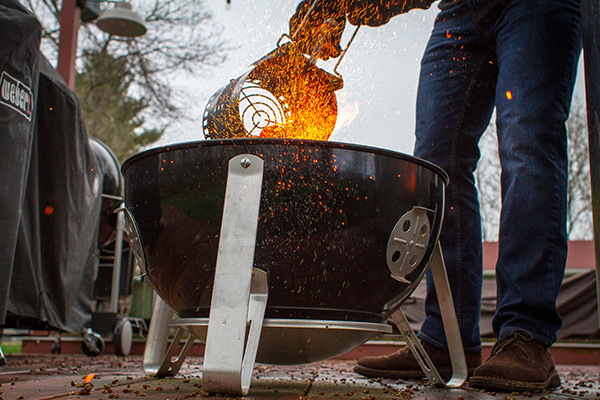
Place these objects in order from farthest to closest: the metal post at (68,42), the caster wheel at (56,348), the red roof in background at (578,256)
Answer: the red roof in background at (578,256) → the metal post at (68,42) → the caster wheel at (56,348)

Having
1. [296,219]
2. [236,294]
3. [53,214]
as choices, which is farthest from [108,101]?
[236,294]

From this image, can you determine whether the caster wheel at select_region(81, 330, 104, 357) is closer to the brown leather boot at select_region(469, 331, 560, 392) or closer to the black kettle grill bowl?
the black kettle grill bowl

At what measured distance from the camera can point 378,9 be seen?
1381mm

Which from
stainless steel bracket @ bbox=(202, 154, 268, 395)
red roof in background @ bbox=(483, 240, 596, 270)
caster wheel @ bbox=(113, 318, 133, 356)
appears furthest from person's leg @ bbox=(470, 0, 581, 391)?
red roof in background @ bbox=(483, 240, 596, 270)

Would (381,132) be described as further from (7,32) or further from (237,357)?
(7,32)

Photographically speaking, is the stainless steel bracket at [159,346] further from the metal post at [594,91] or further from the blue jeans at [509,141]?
the metal post at [594,91]

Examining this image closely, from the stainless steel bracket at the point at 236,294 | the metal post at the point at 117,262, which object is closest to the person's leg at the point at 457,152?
the stainless steel bracket at the point at 236,294

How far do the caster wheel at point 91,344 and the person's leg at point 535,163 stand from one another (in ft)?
7.44

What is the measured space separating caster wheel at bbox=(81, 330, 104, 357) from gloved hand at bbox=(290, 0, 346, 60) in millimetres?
2243

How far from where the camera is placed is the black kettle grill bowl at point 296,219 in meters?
0.95

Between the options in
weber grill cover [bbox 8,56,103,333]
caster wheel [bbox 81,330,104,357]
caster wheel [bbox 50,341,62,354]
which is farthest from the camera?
caster wheel [bbox 50,341,62,354]

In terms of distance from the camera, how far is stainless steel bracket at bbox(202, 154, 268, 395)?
0.78 m

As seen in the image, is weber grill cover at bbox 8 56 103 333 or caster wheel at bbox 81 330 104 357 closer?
weber grill cover at bbox 8 56 103 333

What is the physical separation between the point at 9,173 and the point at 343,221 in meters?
1.22
